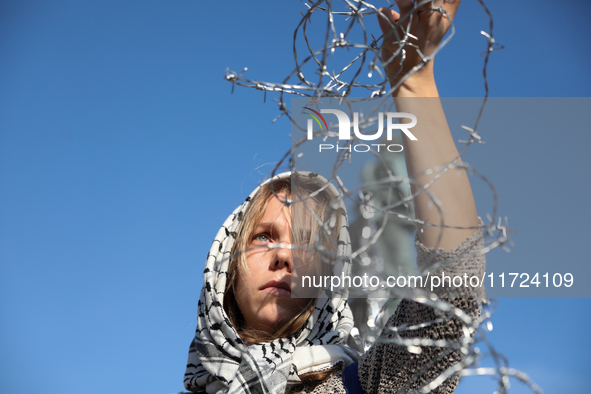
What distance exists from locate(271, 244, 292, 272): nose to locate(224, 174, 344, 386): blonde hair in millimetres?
39

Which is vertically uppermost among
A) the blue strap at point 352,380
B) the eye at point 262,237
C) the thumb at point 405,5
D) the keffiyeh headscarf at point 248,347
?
the thumb at point 405,5

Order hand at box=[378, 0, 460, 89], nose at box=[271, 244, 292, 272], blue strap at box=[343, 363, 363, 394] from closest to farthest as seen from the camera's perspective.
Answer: hand at box=[378, 0, 460, 89] < blue strap at box=[343, 363, 363, 394] < nose at box=[271, 244, 292, 272]

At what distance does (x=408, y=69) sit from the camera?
57 cm

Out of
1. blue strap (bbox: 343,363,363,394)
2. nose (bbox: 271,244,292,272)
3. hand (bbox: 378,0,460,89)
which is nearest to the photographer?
hand (bbox: 378,0,460,89)

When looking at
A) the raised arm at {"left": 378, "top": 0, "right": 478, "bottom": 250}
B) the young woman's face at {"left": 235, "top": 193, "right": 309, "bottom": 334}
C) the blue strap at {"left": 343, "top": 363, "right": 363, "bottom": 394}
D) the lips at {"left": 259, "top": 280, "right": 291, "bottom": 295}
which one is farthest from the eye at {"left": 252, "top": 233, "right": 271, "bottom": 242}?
the raised arm at {"left": 378, "top": 0, "right": 478, "bottom": 250}

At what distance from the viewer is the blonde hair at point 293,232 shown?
88 cm

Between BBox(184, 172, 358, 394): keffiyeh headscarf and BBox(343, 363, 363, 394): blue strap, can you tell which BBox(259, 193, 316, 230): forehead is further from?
BBox(343, 363, 363, 394): blue strap

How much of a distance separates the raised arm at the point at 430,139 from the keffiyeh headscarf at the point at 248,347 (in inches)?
9.8

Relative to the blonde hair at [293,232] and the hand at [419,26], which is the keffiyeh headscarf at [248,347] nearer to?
the blonde hair at [293,232]

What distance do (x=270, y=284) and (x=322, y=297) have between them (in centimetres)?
12

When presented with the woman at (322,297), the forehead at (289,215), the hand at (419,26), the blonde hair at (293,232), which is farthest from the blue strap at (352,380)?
the hand at (419,26)

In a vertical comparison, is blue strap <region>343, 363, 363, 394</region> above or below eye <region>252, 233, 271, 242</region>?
below

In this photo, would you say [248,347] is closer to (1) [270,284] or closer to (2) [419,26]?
(1) [270,284]

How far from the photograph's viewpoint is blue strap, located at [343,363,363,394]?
2.38 ft
